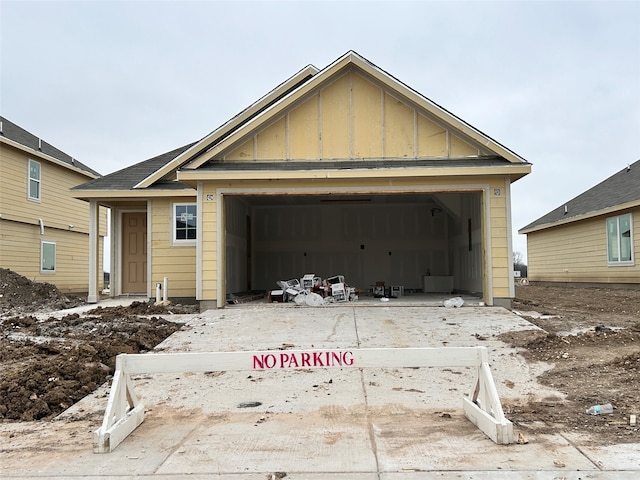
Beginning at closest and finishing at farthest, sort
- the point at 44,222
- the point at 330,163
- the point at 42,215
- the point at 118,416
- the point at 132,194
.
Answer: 1. the point at 118,416
2. the point at 330,163
3. the point at 132,194
4. the point at 42,215
5. the point at 44,222

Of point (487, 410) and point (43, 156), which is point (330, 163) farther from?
point (43, 156)

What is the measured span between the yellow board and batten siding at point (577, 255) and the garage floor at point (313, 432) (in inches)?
520

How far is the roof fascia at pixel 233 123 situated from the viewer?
12062mm

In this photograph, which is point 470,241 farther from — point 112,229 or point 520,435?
point 520,435

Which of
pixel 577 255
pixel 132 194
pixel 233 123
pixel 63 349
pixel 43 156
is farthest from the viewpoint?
pixel 577 255

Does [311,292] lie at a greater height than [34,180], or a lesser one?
lesser

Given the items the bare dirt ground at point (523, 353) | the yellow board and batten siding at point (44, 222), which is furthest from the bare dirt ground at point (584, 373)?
the yellow board and batten siding at point (44, 222)

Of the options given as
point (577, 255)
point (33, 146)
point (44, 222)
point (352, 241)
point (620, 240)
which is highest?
point (33, 146)

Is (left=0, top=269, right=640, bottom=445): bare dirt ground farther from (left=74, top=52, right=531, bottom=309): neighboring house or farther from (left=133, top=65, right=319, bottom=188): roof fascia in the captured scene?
(left=133, top=65, right=319, bottom=188): roof fascia

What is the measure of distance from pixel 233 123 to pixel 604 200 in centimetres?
1571

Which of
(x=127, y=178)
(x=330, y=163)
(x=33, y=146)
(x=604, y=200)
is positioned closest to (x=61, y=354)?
(x=330, y=163)

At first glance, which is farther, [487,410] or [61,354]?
[61,354]

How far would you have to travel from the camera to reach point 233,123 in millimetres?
12430

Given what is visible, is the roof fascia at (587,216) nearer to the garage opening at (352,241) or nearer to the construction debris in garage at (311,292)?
the garage opening at (352,241)
